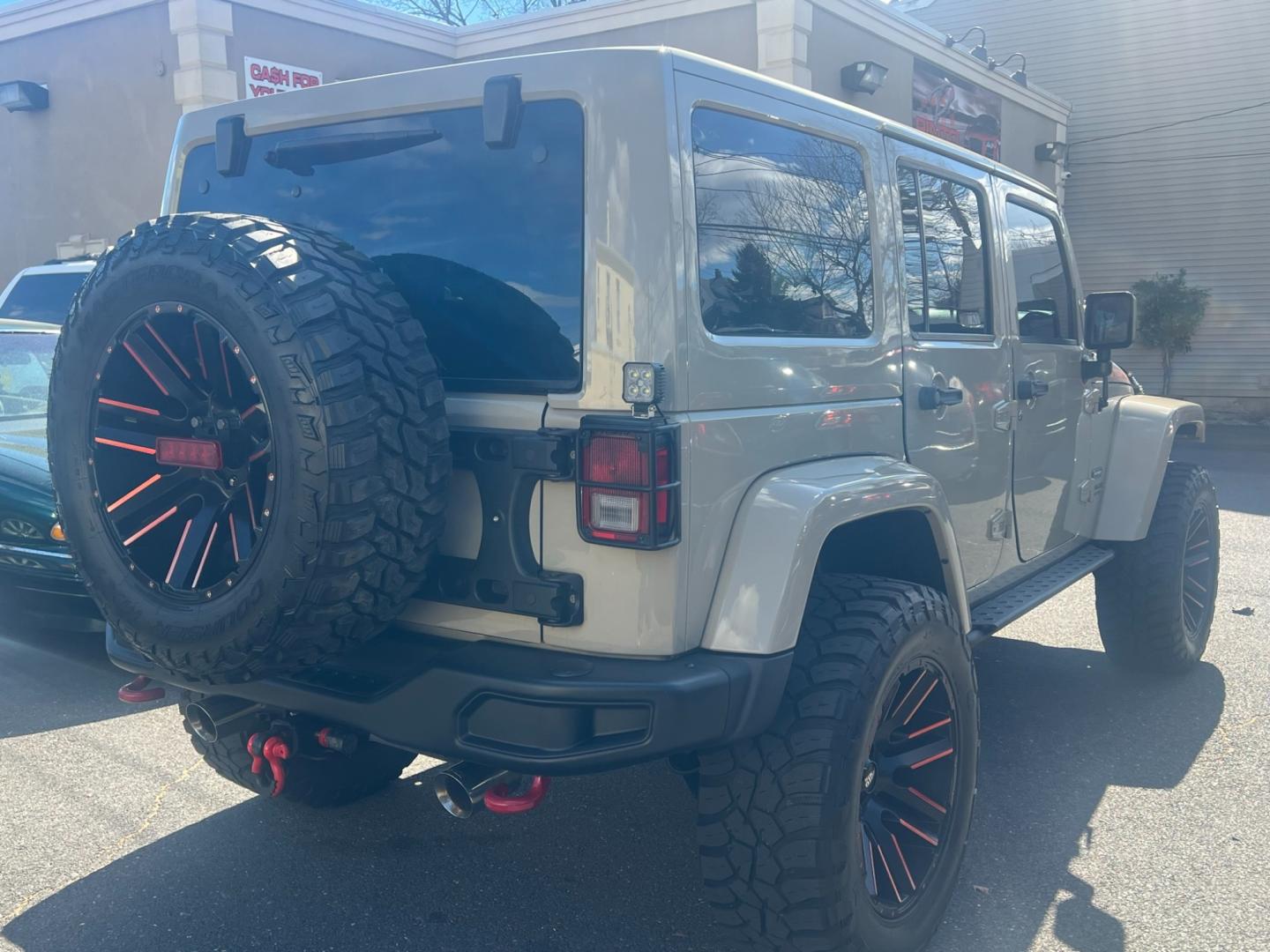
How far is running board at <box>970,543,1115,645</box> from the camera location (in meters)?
3.58

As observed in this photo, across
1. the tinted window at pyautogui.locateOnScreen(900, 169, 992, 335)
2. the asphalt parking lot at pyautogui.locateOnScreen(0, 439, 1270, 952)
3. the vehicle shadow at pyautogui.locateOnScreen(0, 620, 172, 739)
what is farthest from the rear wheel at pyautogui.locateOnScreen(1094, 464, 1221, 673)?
the vehicle shadow at pyautogui.locateOnScreen(0, 620, 172, 739)

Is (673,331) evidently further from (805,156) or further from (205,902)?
(205,902)

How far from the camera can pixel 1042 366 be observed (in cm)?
415

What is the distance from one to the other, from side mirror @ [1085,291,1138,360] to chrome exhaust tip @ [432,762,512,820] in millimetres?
3156

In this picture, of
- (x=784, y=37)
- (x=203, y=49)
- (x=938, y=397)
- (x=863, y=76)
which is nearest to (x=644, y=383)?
(x=938, y=397)

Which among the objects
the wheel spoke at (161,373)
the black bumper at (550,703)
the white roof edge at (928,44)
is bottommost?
the black bumper at (550,703)

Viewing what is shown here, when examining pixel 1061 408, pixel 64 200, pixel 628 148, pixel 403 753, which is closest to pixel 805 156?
pixel 628 148

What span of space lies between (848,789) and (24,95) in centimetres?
1382

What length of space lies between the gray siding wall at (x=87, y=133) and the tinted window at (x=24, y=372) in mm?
5655

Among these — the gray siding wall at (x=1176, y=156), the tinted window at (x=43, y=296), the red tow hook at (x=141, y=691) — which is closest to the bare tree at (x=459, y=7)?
the gray siding wall at (x=1176, y=156)

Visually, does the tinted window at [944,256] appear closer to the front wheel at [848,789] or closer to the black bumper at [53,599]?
the front wheel at [848,789]

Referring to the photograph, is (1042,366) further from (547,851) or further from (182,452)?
(182,452)

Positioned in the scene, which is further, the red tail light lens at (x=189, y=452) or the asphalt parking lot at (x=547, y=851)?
the asphalt parking lot at (x=547, y=851)

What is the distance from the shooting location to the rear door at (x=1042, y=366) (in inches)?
158
